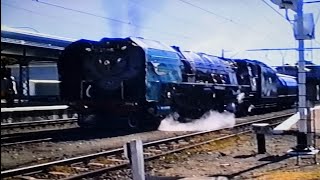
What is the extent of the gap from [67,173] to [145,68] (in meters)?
8.43

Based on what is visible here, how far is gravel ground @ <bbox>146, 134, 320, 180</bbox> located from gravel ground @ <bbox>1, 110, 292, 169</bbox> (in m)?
2.19

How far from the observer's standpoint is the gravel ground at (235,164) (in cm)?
915

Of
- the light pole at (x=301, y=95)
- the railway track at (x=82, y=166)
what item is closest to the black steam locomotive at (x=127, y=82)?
the railway track at (x=82, y=166)

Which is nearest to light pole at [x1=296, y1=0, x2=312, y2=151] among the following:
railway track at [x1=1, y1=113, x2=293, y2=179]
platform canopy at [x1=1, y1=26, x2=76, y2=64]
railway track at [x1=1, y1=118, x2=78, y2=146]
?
railway track at [x1=1, y1=113, x2=293, y2=179]

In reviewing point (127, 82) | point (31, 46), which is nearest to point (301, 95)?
point (127, 82)

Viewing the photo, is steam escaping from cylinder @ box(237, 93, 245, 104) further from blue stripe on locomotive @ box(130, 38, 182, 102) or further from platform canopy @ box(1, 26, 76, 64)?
platform canopy @ box(1, 26, 76, 64)

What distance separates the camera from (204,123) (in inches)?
876

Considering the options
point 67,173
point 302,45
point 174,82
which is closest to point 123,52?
point 174,82

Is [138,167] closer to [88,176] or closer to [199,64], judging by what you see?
[88,176]

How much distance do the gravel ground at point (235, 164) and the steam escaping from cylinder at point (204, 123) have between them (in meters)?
5.48

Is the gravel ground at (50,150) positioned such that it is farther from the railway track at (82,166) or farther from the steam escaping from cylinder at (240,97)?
the steam escaping from cylinder at (240,97)

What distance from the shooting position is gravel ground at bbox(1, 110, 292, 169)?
35.3 ft

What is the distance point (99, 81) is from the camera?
59.0ft

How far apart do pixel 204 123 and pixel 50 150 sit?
10.6 meters
